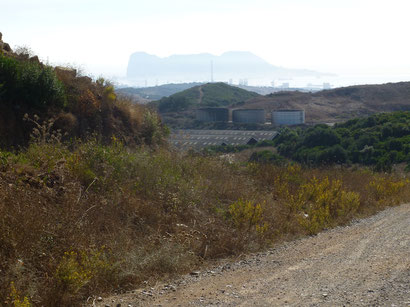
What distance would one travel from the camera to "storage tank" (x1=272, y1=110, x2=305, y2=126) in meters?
78.0

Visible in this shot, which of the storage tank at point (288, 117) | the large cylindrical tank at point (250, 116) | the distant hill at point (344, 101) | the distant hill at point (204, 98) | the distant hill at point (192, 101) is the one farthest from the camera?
the distant hill at point (204, 98)

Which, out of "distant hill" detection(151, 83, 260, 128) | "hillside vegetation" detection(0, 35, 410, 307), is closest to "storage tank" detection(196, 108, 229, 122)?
"distant hill" detection(151, 83, 260, 128)

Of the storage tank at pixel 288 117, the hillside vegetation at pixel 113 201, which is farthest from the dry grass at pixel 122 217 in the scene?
the storage tank at pixel 288 117

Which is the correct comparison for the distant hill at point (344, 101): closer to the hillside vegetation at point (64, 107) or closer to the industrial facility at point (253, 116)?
the industrial facility at point (253, 116)

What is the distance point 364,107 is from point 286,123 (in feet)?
96.7

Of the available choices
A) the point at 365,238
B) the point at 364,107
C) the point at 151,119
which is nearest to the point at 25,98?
the point at 151,119

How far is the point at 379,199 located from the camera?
39.3ft

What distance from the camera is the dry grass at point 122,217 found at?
16.3 feet

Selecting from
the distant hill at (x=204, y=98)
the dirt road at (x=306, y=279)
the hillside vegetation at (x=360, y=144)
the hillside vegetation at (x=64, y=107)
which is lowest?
the hillside vegetation at (x=360, y=144)

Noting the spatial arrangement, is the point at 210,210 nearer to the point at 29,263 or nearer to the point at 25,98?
→ the point at 29,263

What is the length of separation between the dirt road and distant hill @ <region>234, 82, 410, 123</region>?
269ft

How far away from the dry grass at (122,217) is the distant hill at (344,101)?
3149 inches

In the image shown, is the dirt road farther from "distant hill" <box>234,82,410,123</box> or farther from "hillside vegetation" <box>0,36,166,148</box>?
"distant hill" <box>234,82,410,123</box>

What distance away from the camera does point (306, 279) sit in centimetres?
555
